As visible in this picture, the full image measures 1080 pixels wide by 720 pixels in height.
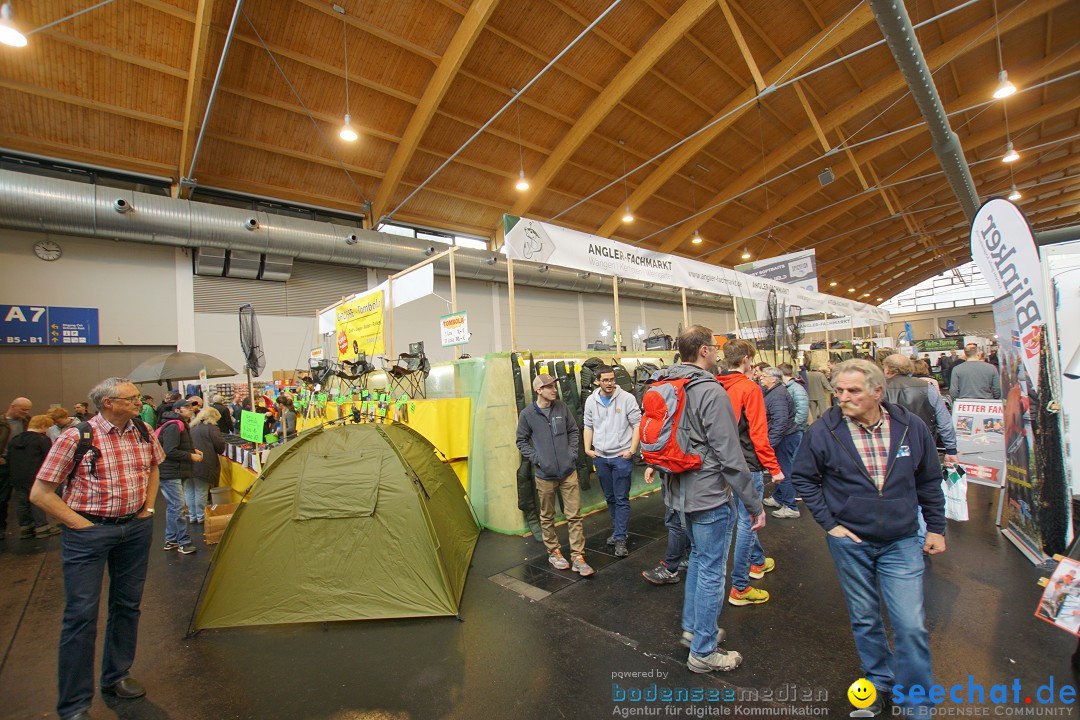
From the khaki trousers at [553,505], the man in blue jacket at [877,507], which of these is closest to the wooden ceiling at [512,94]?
the khaki trousers at [553,505]

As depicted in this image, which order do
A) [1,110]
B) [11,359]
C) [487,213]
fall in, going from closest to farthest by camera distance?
1. [1,110]
2. [11,359]
3. [487,213]

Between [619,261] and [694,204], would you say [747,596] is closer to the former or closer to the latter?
[619,261]

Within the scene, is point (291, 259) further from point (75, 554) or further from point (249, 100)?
point (75, 554)

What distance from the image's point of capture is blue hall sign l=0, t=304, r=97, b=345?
26.8 ft

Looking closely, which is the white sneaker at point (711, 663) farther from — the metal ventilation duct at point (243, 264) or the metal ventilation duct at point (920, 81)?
the metal ventilation duct at point (243, 264)

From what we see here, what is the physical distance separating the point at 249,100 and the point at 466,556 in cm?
974

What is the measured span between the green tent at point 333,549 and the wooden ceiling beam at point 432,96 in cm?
836

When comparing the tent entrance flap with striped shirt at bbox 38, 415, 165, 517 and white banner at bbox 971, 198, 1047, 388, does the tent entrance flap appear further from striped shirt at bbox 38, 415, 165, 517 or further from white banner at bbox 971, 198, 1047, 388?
white banner at bbox 971, 198, 1047, 388

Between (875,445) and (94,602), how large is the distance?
3.82 meters

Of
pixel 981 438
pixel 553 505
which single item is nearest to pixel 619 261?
pixel 553 505

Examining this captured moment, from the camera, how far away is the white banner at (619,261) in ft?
15.4

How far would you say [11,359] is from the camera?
8.28 meters

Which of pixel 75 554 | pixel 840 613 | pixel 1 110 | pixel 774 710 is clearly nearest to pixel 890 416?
pixel 774 710

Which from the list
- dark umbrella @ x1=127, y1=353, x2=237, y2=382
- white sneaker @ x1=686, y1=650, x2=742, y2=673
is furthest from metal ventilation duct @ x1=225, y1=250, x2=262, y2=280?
white sneaker @ x1=686, y1=650, x2=742, y2=673
